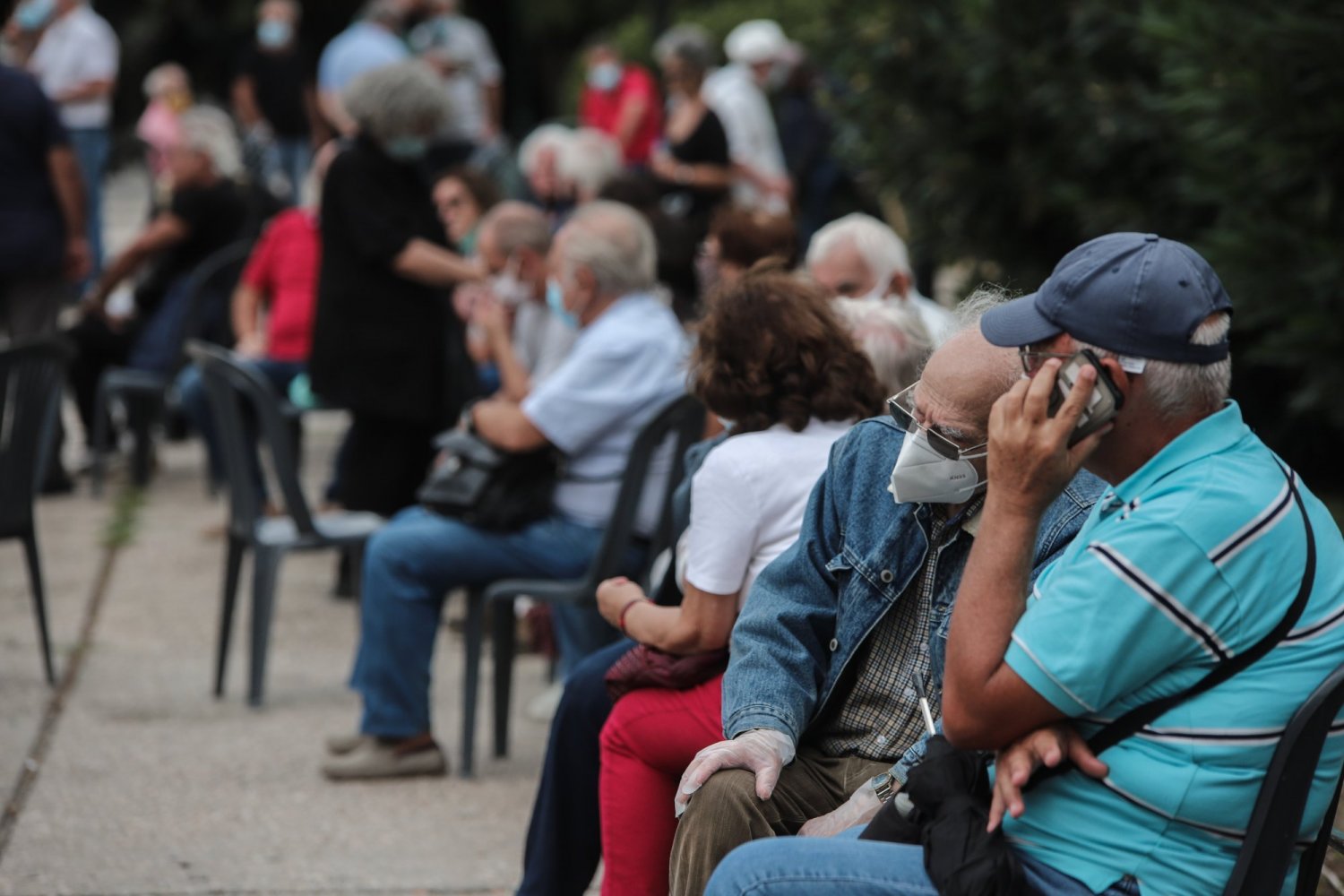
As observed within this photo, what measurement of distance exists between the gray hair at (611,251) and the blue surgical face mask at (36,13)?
8154 mm

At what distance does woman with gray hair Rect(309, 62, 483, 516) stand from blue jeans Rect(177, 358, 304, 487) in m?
0.72

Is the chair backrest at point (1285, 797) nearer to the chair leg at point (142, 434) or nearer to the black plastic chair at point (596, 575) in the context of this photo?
the black plastic chair at point (596, 575)

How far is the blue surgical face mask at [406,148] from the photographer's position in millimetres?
5926

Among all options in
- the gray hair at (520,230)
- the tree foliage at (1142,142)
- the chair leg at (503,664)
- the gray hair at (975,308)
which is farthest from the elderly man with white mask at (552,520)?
the tree foliage at (1142,142)

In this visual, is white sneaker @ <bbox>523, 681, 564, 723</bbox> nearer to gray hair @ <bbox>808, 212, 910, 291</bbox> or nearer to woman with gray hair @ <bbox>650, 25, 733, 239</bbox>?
gray hair @ <bbox>808, 212, 910, 291</bbox>

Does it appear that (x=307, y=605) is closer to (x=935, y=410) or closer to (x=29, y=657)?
(x=29, y=657)

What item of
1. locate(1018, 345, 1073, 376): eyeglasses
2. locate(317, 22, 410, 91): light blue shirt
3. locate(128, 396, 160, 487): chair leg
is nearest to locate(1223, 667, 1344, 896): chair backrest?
locate(1018, 345, 1073, 376): eyeglasses

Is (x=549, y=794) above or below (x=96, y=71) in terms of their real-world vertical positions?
below

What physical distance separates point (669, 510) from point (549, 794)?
2.97 ft

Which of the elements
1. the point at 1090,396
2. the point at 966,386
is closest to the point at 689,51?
the point at 966,386

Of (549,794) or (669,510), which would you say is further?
(669,510)

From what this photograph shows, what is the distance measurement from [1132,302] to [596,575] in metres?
2.48

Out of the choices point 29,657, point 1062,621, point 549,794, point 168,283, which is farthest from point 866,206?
point 1062,621

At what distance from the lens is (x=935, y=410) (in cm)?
263
